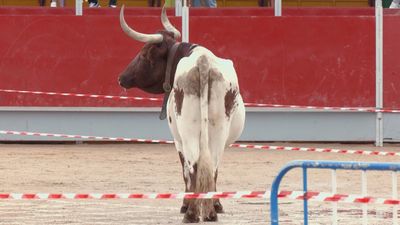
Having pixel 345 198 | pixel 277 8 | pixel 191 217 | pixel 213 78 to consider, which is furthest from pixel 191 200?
pixel 277 8

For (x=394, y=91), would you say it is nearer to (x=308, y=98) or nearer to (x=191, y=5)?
(x=308, y=98)

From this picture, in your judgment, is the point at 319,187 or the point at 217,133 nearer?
the point at 217,133

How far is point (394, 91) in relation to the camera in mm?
20922

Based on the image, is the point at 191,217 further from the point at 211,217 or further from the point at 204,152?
the point at 204,152

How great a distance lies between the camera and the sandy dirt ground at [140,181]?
37.8ft

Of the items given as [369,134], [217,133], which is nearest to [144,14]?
[369,134]

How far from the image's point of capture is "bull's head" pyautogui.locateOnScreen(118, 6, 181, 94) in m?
12.1

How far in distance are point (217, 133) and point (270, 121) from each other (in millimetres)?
9655

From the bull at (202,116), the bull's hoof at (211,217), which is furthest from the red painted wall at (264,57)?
the bull's hoof at (211,217)

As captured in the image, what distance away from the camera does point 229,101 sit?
449 inches

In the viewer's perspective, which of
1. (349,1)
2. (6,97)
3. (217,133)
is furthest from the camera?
(349,1)

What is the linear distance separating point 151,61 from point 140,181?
322 cm

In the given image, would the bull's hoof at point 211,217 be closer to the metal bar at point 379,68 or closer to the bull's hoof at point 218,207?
the bull's hoof at point 218,207

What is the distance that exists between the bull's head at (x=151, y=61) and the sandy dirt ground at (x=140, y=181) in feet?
3.74
